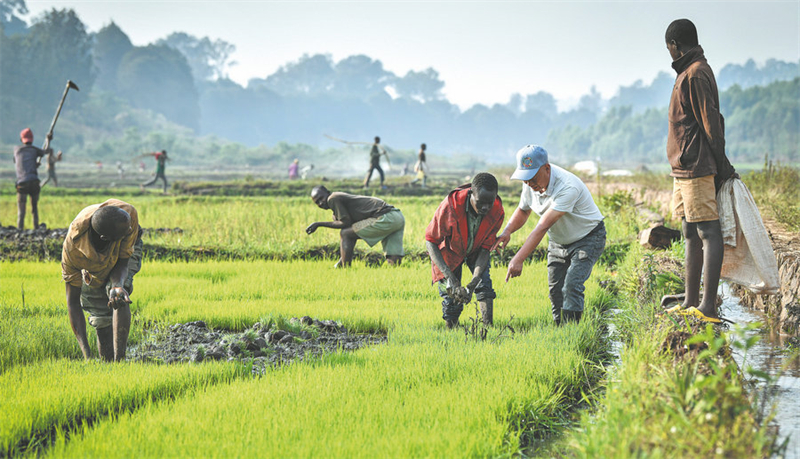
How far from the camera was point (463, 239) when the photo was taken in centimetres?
452

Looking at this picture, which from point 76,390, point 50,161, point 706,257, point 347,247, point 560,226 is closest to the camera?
point 76,390

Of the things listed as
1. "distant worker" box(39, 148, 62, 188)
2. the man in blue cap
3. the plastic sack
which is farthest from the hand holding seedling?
"distant worker" box(39, 148, 62, 188)

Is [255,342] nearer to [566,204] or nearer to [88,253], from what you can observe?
[88,253]

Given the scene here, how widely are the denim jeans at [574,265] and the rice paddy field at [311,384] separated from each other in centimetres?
22

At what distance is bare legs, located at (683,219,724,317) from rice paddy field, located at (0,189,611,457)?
778 millimetres

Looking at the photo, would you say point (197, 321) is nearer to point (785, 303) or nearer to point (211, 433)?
point (211, 433)

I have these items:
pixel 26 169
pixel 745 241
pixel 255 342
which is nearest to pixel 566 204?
pixel 745 241

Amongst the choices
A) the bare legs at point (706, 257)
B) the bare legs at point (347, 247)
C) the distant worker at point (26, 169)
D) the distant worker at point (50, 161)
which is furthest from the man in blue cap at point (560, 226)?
the distant worker at point (50, 161)

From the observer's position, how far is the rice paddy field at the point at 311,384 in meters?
2.99

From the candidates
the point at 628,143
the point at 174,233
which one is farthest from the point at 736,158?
the point at 174,233

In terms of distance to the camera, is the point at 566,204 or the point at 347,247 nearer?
the point at 566,204

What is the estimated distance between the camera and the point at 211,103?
102 metres

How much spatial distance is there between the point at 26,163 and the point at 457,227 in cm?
854

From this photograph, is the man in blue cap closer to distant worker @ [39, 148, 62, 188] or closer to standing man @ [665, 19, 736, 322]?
standing man @ [665, 19, 736, 322]
